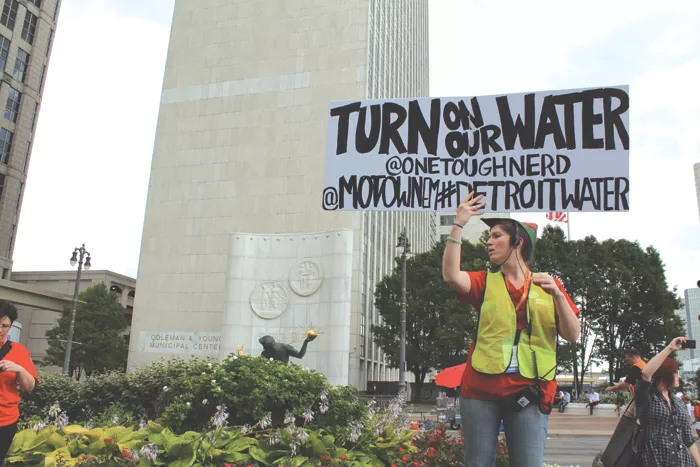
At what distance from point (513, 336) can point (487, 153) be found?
8.11 ft

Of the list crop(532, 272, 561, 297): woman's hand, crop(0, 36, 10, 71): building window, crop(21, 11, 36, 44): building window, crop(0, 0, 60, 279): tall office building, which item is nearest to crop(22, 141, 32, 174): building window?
crop(0, 0, 60, 279): tall office building

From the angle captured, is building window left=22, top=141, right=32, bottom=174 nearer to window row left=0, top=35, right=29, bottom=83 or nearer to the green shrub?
window row left=0, top=35, right=29, bottom=83

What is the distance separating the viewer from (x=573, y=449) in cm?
1518

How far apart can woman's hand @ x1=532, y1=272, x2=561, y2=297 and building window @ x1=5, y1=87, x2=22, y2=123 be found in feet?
245

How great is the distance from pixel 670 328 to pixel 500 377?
41.4 m

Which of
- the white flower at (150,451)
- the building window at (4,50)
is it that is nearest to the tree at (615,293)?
the white flower at (150,451)

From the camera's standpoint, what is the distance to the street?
12139mm

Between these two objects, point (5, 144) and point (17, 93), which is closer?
point (5, 144)

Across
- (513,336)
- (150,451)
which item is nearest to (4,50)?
(150,451)

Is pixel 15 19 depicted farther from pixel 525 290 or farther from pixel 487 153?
pixel 525 290

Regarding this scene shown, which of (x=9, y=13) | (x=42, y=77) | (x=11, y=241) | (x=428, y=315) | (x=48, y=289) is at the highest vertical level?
(x=9, y=13)

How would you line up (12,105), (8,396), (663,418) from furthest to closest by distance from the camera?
1. (12,105)
2. (663,418)
3. (8,396)

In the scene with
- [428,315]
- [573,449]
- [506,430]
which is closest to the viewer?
[506,430]

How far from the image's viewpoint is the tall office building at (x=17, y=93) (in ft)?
211
